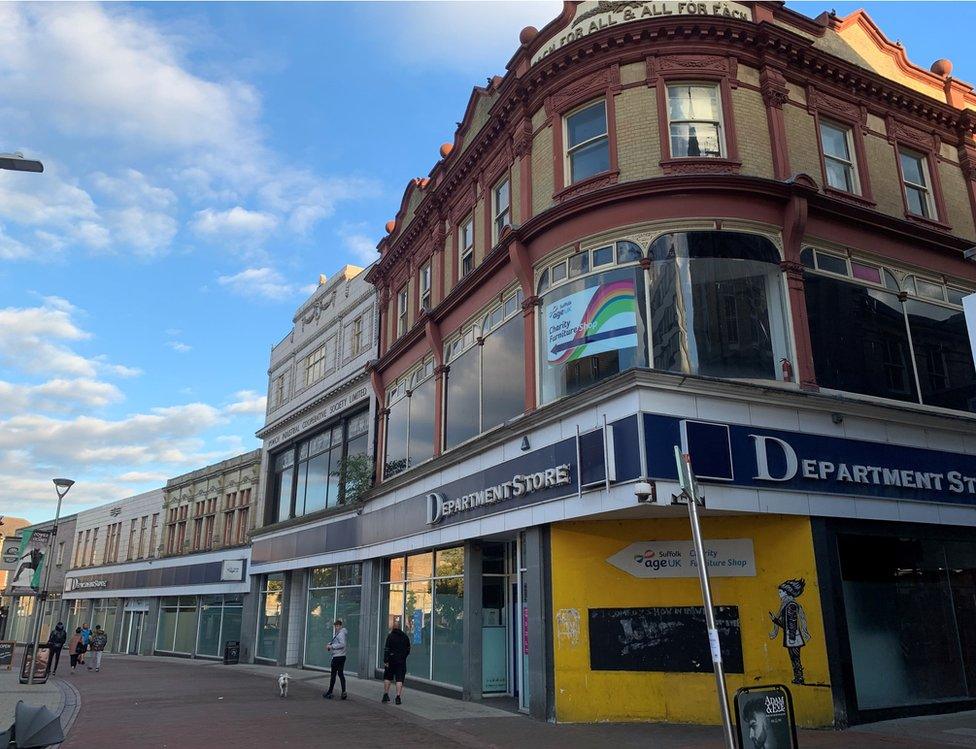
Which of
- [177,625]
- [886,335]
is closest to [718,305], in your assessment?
[886,335]

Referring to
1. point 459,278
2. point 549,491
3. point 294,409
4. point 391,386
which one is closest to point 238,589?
point 294,409

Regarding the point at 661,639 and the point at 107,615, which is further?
the point at 107,615

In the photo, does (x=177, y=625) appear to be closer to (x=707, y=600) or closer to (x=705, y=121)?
(x=705, y=121)

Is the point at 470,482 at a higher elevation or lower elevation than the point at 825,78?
lower

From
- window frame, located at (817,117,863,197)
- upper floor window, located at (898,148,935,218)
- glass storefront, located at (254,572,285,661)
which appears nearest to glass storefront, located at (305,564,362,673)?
glass storefront, located at (254,572,285,661)

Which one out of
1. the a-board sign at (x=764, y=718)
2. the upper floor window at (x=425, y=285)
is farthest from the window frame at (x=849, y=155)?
the a-board sign at (x=764, y=718)

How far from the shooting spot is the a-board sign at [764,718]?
7.23 metres

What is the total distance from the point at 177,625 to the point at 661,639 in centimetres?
3375

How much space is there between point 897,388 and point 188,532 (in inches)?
1458

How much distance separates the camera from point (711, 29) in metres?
15.2

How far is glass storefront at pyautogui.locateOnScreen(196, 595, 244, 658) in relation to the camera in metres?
34.0

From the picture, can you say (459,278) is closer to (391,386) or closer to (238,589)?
(391,386)

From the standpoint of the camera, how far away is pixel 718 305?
1375 centimetres

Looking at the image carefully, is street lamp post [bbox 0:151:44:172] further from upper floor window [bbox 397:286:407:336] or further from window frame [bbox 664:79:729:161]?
upper floor window [bbox 397:286:407:336]
